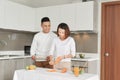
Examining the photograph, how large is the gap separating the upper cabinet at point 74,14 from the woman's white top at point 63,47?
168cm

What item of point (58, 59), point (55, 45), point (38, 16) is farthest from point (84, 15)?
point (58, 59)

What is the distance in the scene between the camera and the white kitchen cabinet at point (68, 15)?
4699mm

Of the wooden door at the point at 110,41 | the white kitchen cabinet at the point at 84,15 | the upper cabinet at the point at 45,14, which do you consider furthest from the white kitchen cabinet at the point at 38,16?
the wooden door at the point at 110,41

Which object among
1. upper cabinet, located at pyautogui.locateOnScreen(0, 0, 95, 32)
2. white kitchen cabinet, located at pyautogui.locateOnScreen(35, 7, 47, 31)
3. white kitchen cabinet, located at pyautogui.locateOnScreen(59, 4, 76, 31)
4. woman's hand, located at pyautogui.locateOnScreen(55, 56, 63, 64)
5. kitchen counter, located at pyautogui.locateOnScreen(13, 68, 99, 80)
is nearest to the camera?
kitchen counter, located at pyautogui.locateOnScreen(13, 68, 99, 80)

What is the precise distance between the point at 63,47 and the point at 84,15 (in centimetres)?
189

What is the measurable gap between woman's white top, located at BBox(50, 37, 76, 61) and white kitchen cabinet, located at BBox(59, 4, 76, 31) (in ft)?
6.01

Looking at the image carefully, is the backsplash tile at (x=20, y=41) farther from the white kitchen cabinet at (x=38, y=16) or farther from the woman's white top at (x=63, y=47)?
the woman's white top at (x=63, y=47)

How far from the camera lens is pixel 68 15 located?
188 inches

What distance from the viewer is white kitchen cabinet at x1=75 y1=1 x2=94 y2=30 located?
4.43 metres

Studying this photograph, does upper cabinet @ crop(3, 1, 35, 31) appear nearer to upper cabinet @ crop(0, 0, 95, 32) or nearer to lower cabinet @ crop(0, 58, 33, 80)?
upper cabinet @ crop(0, 0, 95, 32)

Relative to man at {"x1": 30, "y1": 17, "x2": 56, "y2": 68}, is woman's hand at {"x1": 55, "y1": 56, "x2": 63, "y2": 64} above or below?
below

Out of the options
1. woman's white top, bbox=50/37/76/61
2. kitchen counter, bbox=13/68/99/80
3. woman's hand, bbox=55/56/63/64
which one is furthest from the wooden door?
kitchen counter, bbox=13/68/99/80

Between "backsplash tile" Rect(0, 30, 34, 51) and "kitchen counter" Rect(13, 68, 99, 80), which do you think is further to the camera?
"backsplash tile" Rect(0, 30, 34, 51)

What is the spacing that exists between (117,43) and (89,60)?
2.86 ft
